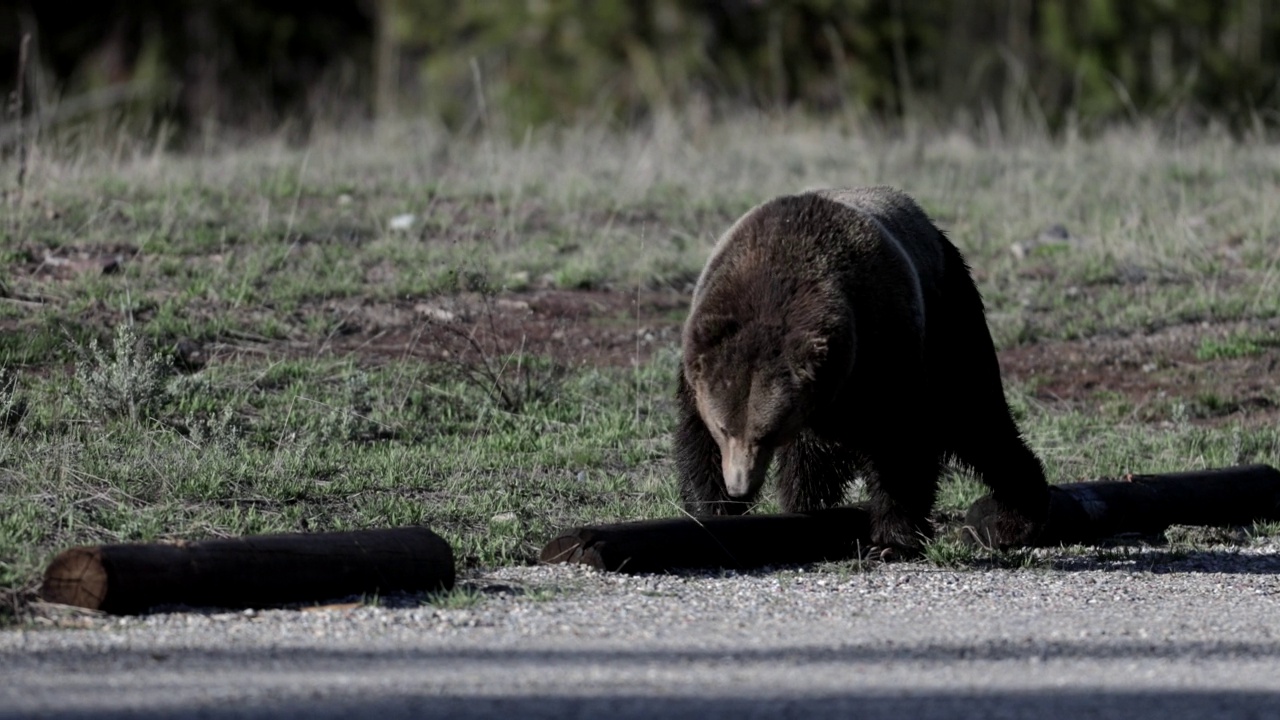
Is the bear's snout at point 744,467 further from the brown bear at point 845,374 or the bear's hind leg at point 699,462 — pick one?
the bear's hind leg at point 699,462

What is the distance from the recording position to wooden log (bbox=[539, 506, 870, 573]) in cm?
655

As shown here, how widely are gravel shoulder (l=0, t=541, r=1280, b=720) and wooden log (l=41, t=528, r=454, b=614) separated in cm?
9

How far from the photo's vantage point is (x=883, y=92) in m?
24.7

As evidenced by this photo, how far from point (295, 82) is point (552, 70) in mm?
7760

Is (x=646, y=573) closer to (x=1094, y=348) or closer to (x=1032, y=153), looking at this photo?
(x=1094, y=348)

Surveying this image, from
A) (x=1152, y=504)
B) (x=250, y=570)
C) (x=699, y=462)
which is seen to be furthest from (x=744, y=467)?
(x=1152, y=504)

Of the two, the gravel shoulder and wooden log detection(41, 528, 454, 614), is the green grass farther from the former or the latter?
the gravel shoulder

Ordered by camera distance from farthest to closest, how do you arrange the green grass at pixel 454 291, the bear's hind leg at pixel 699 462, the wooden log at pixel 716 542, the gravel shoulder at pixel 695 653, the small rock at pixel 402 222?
the small rock at pixel 402 222 → the green grass at pixel 454 291 → the bear's hind leg at pixel 699 462 → the wooden log at pixel 716 542 → the gravel shoulder at pixel 695 653

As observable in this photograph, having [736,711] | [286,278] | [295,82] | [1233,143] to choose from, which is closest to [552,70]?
[295,82]

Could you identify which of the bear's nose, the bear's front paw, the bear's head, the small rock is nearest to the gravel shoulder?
the bear's nose

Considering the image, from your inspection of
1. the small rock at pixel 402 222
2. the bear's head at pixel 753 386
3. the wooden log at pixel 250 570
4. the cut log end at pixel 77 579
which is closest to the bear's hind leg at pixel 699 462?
the bear's head at pixel 753 386

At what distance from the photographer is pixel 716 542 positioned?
6.77 m

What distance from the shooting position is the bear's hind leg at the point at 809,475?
757 cm

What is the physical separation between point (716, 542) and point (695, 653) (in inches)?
60.3
